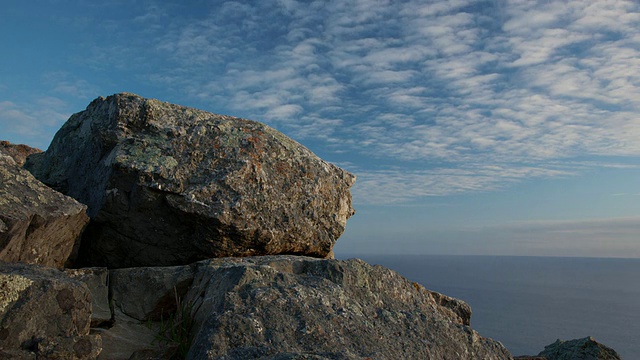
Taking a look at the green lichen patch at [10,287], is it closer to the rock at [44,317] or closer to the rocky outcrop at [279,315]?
the rock at [44,317]

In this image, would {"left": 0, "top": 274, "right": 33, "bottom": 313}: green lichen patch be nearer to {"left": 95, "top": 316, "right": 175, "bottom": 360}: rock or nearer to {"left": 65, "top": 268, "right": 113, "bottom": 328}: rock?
{"left": 95, "top": 316, "right": 175, "bottom": 360}: rock

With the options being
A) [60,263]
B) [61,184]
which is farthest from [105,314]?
[61,184]

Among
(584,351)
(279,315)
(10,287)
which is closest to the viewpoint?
(10,287)

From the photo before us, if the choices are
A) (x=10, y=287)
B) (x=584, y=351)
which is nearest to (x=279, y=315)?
(x=10, y=287)

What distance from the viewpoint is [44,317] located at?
15.0ft

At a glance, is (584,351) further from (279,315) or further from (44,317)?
(44,317)

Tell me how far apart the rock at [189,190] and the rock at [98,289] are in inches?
58.2

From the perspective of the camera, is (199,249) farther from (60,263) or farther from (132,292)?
(60,263)

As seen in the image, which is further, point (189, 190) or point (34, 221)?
point (189, 190)

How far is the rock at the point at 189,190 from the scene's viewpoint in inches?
314

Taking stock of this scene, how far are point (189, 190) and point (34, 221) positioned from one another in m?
2.23

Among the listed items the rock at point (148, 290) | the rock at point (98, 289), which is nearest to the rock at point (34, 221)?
the rock at point (98, 289)

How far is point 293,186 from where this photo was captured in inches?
343

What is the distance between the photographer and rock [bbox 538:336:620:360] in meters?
9.84
